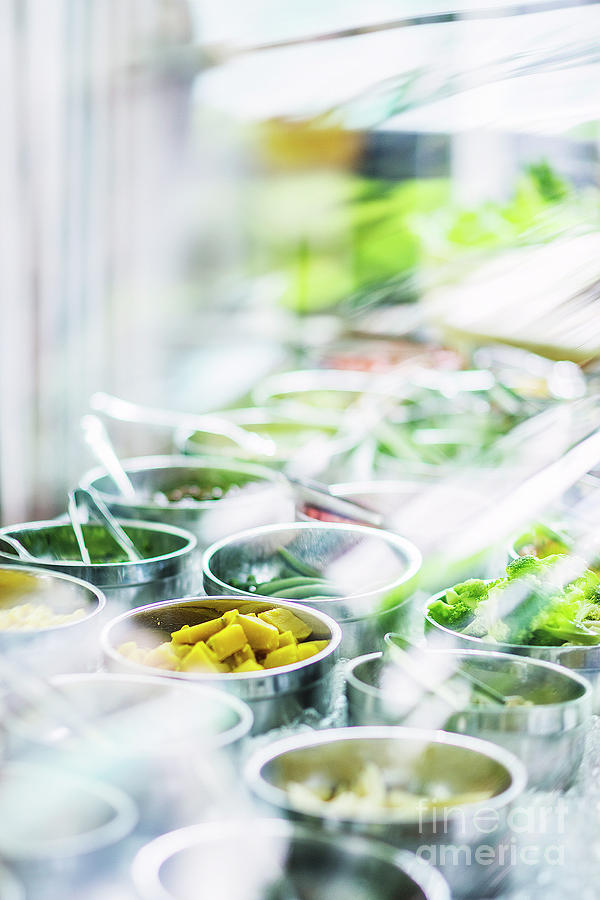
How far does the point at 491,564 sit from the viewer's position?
1.29 m

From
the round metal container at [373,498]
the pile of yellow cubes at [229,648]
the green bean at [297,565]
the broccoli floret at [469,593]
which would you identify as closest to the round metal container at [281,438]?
the round metal container at [373,498]

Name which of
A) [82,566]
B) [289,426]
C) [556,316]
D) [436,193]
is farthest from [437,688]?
[436,193]

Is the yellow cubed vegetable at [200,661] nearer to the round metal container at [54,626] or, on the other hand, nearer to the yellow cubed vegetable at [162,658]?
the yellow cubed vegetable at [162,658]

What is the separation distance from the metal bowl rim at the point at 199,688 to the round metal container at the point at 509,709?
0.13m

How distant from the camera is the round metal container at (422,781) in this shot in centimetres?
70

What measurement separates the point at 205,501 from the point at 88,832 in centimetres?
89

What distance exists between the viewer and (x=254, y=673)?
86 cm

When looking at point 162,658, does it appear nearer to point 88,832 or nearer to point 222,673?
point 222,673

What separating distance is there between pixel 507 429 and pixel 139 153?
1.83m

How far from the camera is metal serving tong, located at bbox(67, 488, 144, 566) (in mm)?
1287

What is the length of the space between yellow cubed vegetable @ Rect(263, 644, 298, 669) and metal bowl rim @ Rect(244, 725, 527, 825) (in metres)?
0.11

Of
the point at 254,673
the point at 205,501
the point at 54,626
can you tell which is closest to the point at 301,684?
the point at 254,673

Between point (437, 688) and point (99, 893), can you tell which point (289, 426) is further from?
Answer: point (99, 893)

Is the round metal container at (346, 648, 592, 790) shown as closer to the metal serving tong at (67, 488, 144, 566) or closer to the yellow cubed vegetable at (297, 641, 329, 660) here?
the yellow cubed vegetable at (297, 641, 329, 660)
